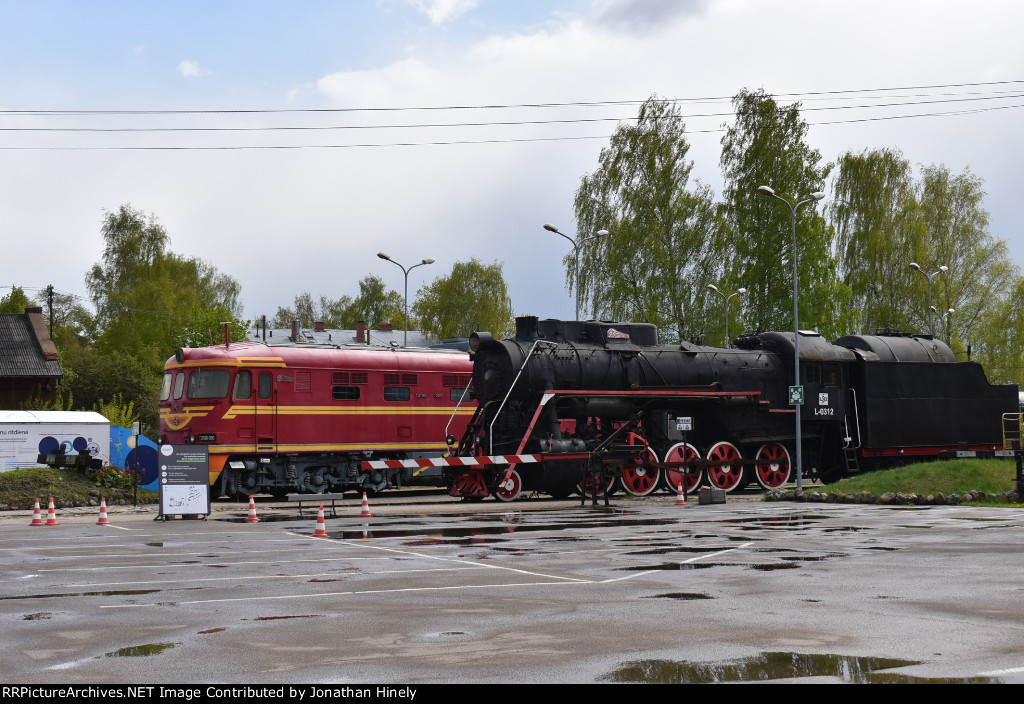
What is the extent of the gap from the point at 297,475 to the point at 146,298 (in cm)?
4266

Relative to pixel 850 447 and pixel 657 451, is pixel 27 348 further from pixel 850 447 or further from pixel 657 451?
pixel 850 447

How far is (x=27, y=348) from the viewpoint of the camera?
58844 millimetres

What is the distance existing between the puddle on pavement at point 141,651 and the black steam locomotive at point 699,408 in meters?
17.3

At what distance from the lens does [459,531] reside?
711 inches

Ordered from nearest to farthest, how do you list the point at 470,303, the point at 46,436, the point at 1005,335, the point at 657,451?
the point at 657,451 → the point at 46,436 → the point at 1005,335 → the point at 470,303

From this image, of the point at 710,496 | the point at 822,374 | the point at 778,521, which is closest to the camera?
the point at 778,521

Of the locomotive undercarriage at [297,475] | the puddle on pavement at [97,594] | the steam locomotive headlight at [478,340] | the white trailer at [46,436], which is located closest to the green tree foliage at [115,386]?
the white trailer at [46,436]

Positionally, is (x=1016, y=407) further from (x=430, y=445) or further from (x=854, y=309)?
(x=854, y=309)

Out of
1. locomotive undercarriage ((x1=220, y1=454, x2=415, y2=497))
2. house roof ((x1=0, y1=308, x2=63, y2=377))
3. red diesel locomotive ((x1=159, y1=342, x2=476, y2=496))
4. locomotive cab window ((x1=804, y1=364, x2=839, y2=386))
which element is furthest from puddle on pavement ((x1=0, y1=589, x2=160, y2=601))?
house roof ((x1=0, y1=308, x2=63, y2=377))

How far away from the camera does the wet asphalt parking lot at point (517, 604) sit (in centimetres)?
701

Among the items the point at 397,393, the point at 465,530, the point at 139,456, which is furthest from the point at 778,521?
the point at 139,456

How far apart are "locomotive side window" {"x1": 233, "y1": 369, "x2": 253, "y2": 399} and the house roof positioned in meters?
33.6

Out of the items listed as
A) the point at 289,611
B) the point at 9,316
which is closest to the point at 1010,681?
the point at 289,611

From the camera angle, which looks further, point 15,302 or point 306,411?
point 15,302
